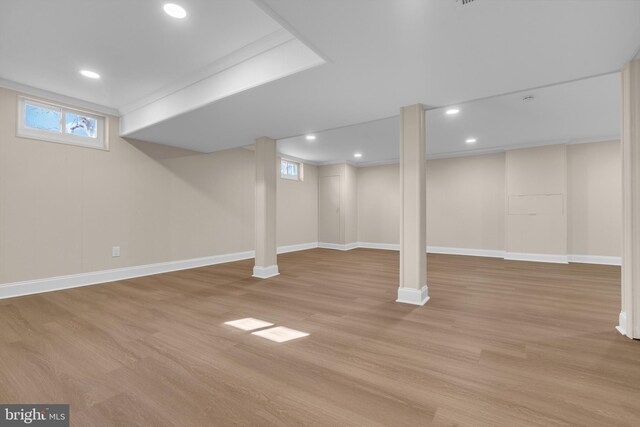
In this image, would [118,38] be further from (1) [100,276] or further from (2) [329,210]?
(2) [329,210]

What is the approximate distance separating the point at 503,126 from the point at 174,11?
202 inches

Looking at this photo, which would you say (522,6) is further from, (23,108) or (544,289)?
(23,108)

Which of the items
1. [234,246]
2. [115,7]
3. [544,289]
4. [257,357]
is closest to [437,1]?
[115,7]

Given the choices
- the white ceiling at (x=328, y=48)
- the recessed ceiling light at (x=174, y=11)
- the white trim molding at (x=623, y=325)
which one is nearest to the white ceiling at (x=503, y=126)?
the white ceiling at (x=328, y=48)

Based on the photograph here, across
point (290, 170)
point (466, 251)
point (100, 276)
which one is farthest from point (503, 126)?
point (100, 276)

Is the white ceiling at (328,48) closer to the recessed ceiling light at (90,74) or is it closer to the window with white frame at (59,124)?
the recessed ceiling light at (90,74)

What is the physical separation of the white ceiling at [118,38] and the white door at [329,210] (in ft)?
18.4

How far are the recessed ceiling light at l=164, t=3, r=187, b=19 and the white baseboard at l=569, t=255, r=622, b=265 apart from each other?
805cm

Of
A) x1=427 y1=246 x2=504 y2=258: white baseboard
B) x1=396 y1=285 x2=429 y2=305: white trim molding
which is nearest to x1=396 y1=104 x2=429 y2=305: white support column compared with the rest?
x1=396 y1=285 x2=429 y2=305: white trim molding

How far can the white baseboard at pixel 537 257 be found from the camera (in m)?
5.81

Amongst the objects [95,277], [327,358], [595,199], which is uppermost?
[595,199]

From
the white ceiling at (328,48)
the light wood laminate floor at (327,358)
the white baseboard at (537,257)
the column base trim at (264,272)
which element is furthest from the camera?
the white baseboard at (537,257)

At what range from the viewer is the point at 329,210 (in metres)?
8.59

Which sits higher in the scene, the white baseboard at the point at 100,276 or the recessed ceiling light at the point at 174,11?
the recessed ceiling light at the point at 174,11
